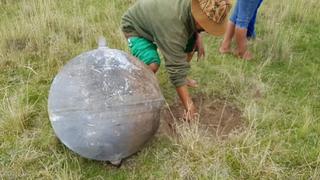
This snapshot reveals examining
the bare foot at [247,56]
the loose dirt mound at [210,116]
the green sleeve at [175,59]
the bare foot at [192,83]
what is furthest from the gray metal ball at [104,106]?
the bare foot at [247,56]

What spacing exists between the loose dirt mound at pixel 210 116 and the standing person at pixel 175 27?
0.47ft

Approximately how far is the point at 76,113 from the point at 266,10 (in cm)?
387

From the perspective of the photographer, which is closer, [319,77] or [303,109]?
[303,109]

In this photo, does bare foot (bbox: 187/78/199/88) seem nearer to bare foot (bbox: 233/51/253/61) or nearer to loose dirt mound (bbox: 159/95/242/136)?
loose dirt mound (bbox: 159/95/242/136)

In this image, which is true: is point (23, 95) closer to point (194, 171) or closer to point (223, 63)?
point (194, 171)

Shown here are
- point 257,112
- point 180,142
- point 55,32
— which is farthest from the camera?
point 55,32

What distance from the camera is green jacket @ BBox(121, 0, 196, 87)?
11.8 ft

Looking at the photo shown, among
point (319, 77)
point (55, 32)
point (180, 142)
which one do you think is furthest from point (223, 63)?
point (55, 32)

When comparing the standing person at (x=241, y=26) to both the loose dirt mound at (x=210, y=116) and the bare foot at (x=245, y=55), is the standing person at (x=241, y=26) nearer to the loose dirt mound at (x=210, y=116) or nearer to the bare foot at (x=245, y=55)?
the bare foot at (x=245, y=55)

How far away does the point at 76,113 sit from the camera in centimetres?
316

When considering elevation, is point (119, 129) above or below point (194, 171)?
above

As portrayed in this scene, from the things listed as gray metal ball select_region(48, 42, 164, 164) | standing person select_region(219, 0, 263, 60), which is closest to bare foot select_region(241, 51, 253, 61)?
standing person select_region(219, 0, 263, 60)

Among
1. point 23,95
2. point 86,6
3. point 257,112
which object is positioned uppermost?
point 257,112

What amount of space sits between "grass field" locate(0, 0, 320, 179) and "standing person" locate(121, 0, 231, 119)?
476 mm
